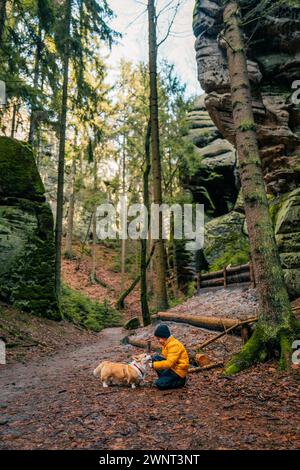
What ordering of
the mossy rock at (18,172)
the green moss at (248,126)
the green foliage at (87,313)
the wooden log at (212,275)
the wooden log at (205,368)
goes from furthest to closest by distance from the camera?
the green foliage at (87,313)
the wooden log at (212,275)
the mossy rock at (18,172)
the green moss at (248,126)
the wooden log at (205,368)

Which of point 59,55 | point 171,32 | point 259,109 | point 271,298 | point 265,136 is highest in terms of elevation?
point 59,55

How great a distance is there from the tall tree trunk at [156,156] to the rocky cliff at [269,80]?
3030mm

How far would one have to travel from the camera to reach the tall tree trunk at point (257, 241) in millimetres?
5121

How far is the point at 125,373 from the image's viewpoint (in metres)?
5.01

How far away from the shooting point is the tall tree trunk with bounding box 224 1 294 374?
16.8ft

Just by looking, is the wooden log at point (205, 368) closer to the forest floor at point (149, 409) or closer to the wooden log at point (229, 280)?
the forest floor at point (149, 409)

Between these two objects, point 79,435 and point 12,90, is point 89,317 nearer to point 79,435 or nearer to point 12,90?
point 12,90

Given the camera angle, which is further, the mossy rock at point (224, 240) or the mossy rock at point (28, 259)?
the mossy rock at point (224, 240)

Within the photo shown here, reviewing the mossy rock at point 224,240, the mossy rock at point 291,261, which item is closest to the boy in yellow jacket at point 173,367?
the mossy rock at point 291,261

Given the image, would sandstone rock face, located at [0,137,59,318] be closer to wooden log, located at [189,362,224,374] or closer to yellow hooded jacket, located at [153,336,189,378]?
wooden log, located at [189,362,224,374]

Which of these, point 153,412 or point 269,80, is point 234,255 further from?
point 153,412

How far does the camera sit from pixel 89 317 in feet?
54.1

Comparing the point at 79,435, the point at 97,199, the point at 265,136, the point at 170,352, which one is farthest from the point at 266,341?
the point at 97,199
